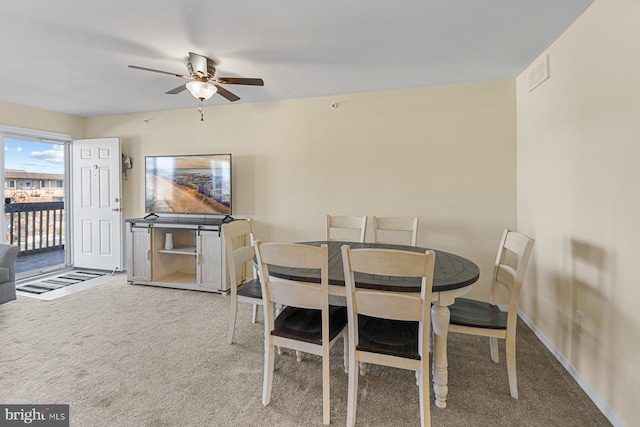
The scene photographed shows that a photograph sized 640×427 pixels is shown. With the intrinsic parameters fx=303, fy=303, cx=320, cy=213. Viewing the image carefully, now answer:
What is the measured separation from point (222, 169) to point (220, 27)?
2.05 m

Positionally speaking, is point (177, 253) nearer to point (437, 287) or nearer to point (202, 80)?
point (202, 80)

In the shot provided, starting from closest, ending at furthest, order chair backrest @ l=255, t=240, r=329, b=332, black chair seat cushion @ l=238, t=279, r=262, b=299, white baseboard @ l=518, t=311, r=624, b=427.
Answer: chair backrest @ l=255, t=240, r=329, b=332
white baseboard @ l=518, t=311, r=624, b=427
black chair seat cushion @ l=238, t=279, r=262, b=299

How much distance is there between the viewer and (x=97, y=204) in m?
4.64

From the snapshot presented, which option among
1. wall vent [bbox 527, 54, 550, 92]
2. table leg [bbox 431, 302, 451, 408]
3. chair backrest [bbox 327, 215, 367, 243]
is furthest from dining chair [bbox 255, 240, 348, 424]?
wall vent [bbox 527, 54, 550, 92]

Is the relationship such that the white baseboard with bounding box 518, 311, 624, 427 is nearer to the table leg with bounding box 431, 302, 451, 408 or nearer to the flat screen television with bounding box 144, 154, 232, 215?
the table leg with bounding box 431, 302, 451, 408

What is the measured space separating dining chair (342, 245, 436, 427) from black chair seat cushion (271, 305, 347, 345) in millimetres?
180

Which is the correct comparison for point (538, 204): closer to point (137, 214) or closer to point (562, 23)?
point (562, 23)

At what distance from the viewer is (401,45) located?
241 centimetres

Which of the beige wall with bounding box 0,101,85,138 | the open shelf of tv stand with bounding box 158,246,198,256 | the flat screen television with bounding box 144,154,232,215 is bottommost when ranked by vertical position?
the open shelf of tv stand with bounding box 158,246,198,256

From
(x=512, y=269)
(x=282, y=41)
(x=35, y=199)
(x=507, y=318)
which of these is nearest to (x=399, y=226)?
(x=512, y=269)

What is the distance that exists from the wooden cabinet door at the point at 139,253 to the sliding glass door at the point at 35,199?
65.2 inches

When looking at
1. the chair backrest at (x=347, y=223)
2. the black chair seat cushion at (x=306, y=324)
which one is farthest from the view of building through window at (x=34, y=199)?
the black chair seat cushion at (x=306, y=324)

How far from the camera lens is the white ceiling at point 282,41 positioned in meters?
1.92

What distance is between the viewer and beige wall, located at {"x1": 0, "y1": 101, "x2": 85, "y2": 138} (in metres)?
3.93
